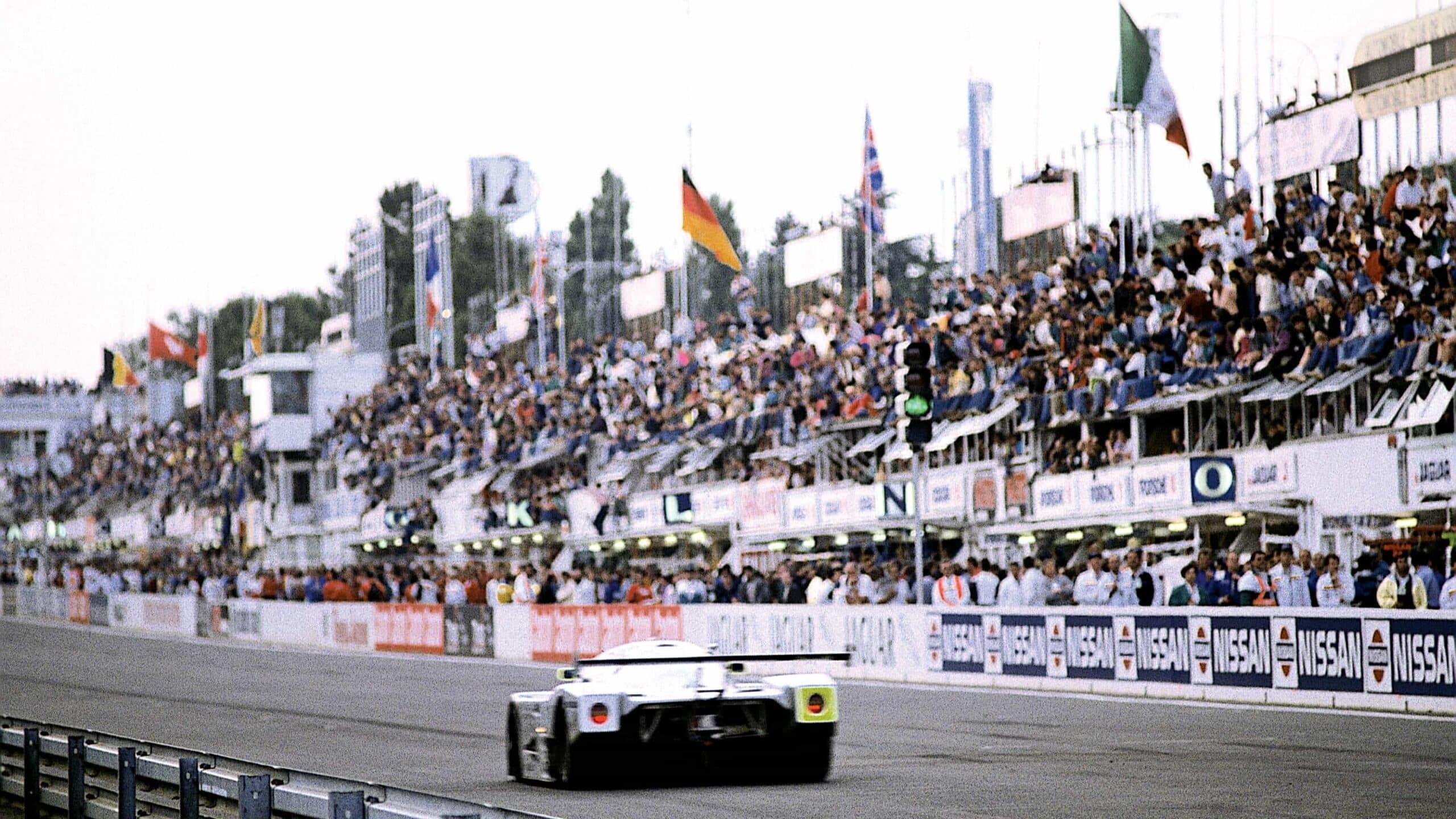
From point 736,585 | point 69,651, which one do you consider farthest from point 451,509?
point 736,585

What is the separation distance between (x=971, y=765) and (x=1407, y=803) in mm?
3842

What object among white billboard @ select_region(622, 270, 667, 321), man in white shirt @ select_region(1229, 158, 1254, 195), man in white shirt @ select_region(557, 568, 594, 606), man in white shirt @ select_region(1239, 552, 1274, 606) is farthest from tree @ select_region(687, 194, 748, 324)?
man in white shirt @ select_region(1239, 552, 1274, 606)

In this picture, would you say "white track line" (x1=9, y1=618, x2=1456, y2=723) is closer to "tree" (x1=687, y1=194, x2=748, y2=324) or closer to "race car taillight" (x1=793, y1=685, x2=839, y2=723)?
"race car taillight" (x1=793, y1=685, x2=839, y2=723)

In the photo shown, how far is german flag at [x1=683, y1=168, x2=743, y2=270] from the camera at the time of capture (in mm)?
44094

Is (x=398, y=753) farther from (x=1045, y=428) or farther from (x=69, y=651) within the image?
(x=69, y=651)

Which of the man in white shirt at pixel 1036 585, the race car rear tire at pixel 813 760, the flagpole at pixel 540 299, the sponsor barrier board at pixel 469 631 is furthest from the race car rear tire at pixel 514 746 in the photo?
the flagpole at pixel 540 299

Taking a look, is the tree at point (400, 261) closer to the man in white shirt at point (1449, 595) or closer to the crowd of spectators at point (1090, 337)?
the crowd of spectators at point (1090, 337)

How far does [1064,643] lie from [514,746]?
10.8 metres

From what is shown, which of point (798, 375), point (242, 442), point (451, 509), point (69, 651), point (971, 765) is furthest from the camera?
point (242, 442)

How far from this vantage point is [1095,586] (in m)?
24.7

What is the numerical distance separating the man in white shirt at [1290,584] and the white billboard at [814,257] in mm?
28458

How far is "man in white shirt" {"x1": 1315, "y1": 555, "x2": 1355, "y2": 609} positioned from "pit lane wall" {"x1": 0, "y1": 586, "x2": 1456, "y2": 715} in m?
0.86

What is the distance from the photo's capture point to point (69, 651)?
43062 mm

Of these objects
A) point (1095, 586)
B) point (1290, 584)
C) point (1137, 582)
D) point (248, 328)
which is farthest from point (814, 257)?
point (248, 328)
